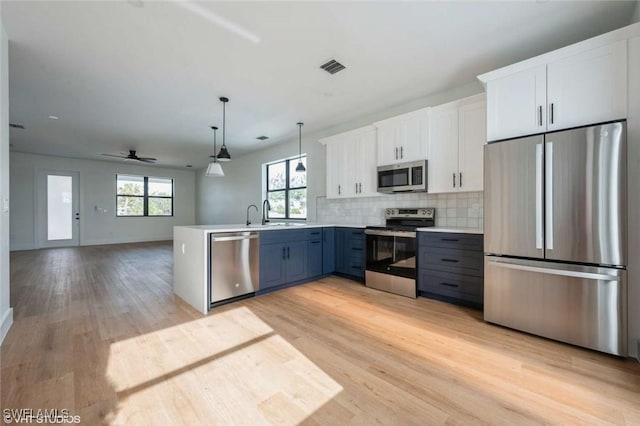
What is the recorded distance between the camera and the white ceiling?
220 cm

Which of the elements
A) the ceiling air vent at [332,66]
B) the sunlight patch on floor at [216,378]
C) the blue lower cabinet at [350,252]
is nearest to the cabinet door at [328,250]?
the blue lower cabinet at [350,252]

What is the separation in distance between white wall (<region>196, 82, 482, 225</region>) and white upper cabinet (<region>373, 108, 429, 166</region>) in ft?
1.39

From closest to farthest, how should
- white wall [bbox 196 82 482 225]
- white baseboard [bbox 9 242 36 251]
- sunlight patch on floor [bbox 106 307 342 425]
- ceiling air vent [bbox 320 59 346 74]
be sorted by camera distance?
sunlight patch on floor [bbox 106 307 342 425], ceiling air vent [bbox 320 59 346 74], white wall [bbox 196 82 482 225], white baseboard [bbox 9 242 36 251]

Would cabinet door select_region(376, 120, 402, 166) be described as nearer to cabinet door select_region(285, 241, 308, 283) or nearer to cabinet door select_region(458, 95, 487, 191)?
cabinet door select_region(458, 95, 487, 191)

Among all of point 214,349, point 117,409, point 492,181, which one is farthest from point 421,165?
point 117,409

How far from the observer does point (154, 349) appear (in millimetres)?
2137

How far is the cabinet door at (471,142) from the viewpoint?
10.3ft

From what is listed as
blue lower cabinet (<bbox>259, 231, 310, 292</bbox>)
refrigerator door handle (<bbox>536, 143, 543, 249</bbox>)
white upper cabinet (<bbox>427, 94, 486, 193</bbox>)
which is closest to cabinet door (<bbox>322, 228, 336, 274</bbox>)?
blue lower cabinet (<bbox>259, 231, 310, 292</bbox>)

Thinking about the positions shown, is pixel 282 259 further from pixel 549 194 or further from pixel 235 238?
pixel 549 194

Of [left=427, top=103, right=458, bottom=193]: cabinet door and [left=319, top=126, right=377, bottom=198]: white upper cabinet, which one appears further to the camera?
[left=319, top=126, right=377, bottom=198]: white upper cabinet

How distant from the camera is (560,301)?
2.23m

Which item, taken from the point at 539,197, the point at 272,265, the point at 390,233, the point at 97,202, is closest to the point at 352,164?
the point at 390,233

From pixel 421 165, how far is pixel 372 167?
0.83 metres

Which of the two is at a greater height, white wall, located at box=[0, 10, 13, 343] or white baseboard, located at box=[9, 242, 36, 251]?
white wall, located at box=[0, 10, 13, 343]
